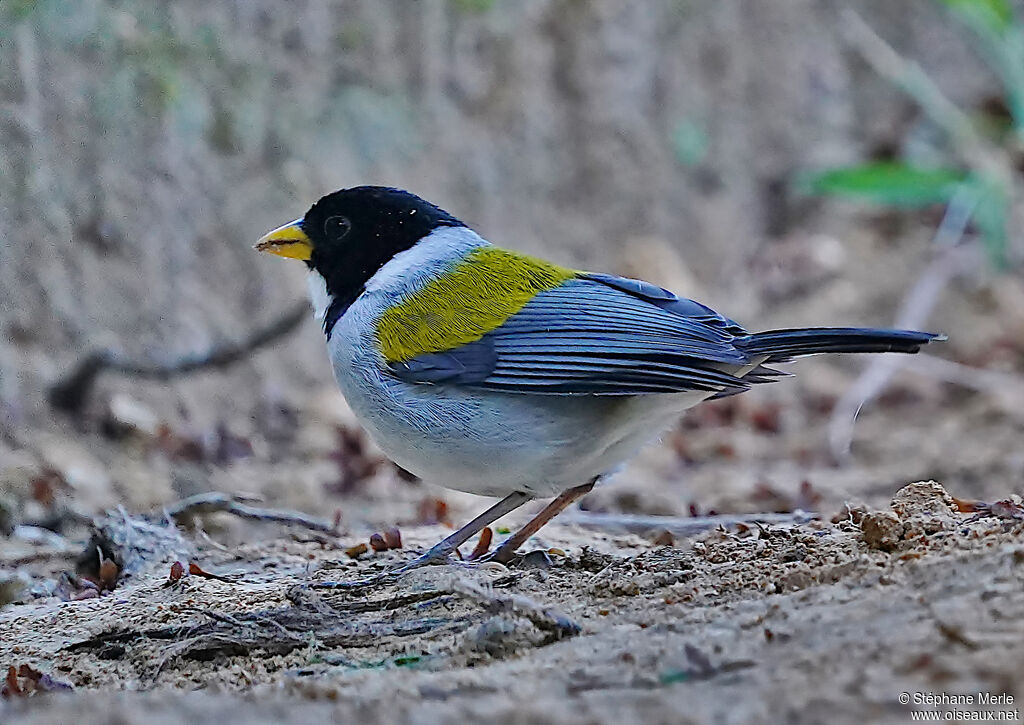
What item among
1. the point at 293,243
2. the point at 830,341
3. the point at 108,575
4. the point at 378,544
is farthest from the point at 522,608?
the point at 293,243

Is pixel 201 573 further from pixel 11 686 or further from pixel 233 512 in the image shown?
pixel 11 686

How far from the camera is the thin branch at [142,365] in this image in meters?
6.13

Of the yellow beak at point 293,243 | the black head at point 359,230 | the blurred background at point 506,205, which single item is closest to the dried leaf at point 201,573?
the black head at point 359,230

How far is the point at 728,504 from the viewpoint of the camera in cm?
615

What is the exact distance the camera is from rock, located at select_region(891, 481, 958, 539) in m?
3.24

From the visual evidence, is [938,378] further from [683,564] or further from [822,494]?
[683,564]

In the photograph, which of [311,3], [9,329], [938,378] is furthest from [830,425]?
[9,329]

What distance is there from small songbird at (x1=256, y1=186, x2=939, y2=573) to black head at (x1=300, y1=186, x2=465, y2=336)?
212 mm

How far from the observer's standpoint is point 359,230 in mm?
4734

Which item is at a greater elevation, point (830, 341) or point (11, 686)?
point (830, 341)

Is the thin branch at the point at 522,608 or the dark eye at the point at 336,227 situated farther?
the dark eye at the point at 336,227

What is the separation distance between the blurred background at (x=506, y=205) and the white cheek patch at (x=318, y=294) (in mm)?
1394

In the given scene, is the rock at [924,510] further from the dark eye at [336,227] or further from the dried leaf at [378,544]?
the dark eye at [336,227]

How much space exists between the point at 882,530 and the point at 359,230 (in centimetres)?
250
